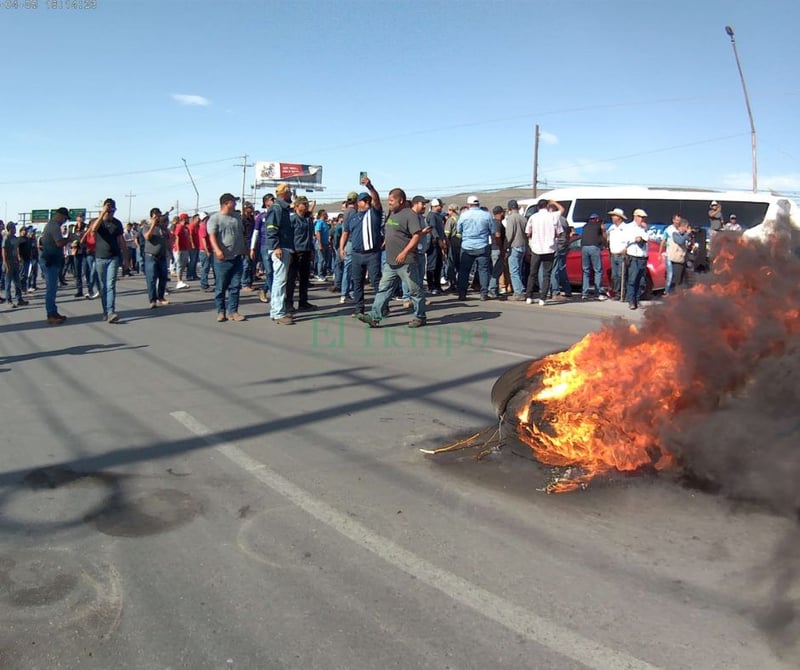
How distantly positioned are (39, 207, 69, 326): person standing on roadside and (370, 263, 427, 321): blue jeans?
558 cm

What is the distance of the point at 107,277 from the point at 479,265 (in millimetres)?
6716

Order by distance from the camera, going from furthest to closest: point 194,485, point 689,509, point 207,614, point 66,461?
point 66,461, point 194,485, point 689,509, point 207,614

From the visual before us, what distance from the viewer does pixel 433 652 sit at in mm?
2508

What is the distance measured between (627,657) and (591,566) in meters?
Result: 0.66

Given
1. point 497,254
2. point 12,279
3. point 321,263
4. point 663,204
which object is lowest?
point 12,279

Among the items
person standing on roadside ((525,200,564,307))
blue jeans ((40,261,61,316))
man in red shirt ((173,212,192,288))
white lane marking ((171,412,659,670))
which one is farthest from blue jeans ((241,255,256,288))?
white lane marking ((171,412,659,670))

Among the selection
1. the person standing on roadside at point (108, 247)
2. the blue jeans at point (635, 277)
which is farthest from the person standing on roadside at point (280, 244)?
the blue jeans at point (635, 277)

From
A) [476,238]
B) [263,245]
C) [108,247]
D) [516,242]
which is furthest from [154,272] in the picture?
[516,242]

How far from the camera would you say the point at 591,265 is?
1457 centimetres

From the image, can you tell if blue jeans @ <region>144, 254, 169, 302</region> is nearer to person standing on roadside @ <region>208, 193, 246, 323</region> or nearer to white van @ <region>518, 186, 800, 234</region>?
person standing on roadside @ <region>208, 193, 246, 323</region>

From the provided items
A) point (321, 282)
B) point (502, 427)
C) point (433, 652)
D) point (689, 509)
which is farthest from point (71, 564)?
point (321, 282)

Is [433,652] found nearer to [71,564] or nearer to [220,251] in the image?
[71,564]

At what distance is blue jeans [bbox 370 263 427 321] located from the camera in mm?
9531

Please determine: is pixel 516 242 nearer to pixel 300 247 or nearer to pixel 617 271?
pixel 617 271
